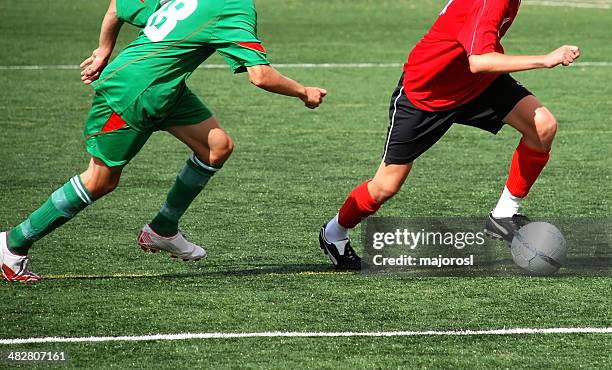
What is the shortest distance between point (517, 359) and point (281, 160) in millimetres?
5384

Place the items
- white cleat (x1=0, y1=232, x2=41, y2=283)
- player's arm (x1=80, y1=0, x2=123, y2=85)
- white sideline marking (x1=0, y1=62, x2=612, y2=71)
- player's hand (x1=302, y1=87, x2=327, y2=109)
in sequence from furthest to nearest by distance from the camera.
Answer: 1. white sideline marking (x1=0, y1=62, x2=612, y2=71)
2. player's arm (x1=80, y1=0, x2=123, y2=85)
3. white cleat (x1=0, y1=232, x2=41, y2=283)
4. player's hand (x1=302, y1=87, x2=327, y2=109)

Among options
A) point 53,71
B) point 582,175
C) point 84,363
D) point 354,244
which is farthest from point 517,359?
point 53,71

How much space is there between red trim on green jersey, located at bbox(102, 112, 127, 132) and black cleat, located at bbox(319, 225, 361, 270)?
1.41 metres

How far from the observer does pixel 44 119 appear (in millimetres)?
12578

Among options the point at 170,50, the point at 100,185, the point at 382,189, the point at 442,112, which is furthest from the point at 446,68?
the point at 100,185

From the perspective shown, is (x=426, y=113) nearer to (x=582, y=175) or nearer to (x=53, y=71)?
(x=582, y=175)

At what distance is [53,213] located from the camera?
6.66m

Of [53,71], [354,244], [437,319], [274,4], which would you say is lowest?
[274,4]

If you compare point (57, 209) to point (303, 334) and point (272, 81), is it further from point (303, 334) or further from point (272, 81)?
point (303, 334)

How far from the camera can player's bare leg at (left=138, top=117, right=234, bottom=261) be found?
702 centimetres

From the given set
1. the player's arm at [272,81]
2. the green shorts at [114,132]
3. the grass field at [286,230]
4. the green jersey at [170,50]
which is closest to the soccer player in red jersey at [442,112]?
the grass field at [286,230]

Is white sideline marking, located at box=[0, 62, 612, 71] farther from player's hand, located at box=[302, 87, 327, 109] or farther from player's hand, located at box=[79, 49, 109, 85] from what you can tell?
player's hand, located at box=[302, 87, 327, 109]

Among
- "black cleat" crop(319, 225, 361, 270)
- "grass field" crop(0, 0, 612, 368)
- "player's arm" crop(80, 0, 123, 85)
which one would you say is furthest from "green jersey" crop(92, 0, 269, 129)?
"black cleat" crop(319, 225, 361, 270)

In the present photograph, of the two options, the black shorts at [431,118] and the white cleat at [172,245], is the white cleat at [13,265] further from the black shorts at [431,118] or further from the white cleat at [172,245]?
the black shorts at [431,118]
